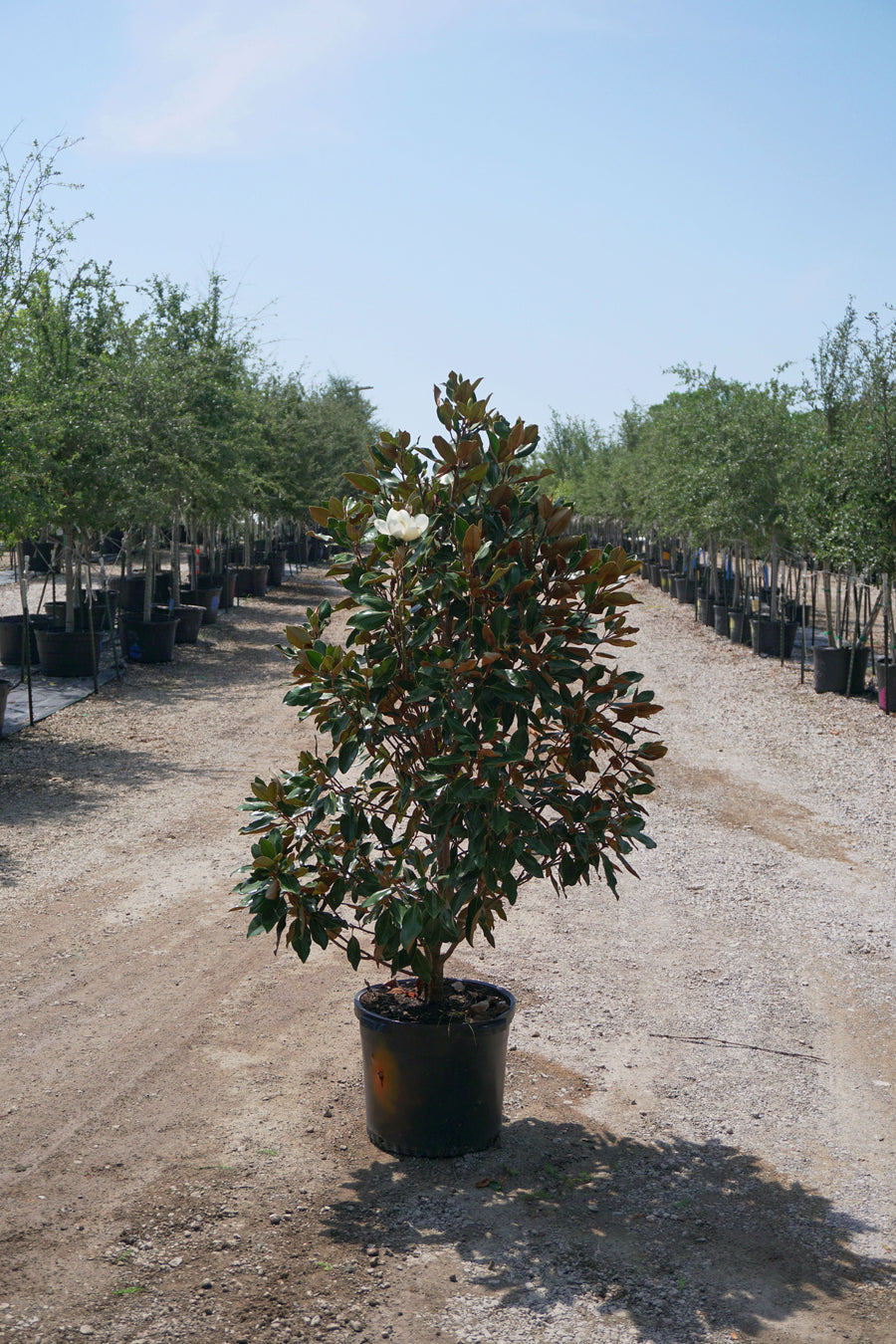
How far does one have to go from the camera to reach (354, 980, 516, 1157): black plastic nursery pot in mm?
3752

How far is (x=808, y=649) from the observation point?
19.5 m

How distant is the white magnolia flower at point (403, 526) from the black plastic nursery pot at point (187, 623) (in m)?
15.5

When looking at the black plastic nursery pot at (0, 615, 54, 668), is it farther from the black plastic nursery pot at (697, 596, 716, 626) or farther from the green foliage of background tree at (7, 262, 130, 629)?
the black plastic nursery pot at (697, 596, 716, 626)

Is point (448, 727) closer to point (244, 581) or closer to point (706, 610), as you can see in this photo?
point (706, 610)

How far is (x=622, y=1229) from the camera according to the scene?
3484 millimetres

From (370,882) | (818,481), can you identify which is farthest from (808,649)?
(370,882)

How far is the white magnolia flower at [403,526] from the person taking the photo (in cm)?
333

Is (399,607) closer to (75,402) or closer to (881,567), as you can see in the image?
(75,402)

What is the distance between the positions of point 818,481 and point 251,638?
34.0 feet

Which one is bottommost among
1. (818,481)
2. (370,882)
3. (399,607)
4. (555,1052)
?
(555,1052)

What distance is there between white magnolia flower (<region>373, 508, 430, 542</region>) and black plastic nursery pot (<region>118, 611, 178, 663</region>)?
44.6ft

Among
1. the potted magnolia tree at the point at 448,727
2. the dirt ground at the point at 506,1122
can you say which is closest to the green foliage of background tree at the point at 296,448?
the dirt ground at the point at 506,1122

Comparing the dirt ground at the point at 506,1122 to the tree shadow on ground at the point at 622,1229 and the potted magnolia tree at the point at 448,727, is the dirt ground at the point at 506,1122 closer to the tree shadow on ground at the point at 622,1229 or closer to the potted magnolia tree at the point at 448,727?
the tree shadow on ground at the point at 622,1229

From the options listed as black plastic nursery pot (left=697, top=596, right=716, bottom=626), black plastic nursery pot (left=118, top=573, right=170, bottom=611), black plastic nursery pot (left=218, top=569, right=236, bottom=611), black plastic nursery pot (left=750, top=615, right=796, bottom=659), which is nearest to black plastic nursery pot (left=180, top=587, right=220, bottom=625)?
black plastic nursery pot (left=118, top=573, right=170, bottom=611)
